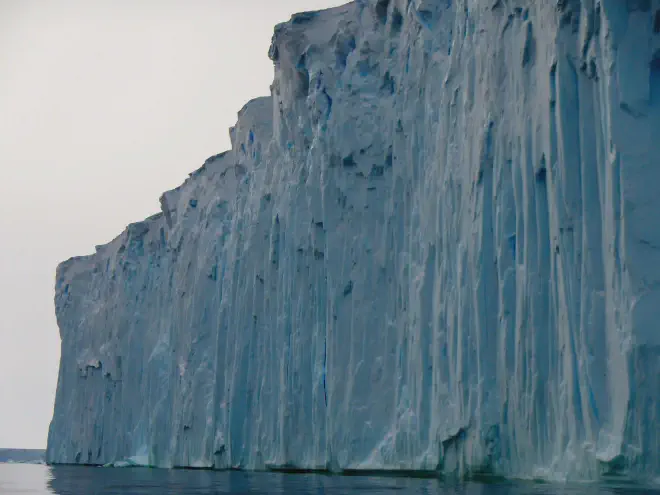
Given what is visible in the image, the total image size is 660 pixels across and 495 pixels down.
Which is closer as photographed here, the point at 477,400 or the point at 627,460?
the point at 627,460

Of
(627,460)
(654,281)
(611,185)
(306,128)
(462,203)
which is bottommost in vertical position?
(627,460)

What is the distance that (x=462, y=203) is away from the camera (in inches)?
755

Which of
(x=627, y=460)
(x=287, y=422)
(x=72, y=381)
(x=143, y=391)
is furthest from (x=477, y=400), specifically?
(x=72, y=381)

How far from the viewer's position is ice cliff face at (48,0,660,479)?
13328 millimetres

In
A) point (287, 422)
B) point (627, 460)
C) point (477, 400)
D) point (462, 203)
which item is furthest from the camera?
point (287, 422)

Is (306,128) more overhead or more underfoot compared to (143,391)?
more overhead

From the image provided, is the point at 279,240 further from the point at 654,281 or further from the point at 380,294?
the point at 654,281

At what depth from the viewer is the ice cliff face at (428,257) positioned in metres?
13.3

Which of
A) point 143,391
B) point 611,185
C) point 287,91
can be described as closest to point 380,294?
point 287,91

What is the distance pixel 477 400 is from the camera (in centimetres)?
1767

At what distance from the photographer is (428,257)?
68.6 ft

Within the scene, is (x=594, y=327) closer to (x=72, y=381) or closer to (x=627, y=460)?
(x=627, y=460)

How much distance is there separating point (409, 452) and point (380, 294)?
4.49 metres

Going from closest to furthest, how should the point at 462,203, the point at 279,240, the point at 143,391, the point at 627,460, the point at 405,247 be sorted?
the point at 627,460 < the point at 462,203 < the point at 405,247 < the point at 279,240 < the point at 143,391
